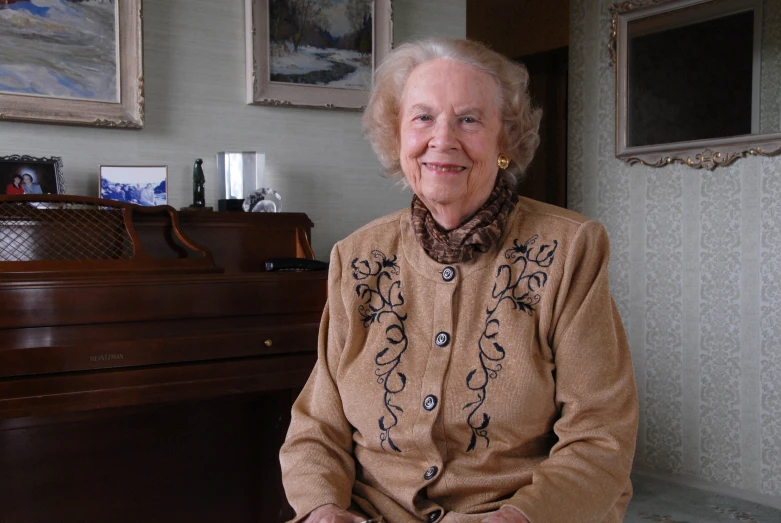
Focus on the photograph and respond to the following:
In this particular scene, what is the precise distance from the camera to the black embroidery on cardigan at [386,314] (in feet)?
4.50

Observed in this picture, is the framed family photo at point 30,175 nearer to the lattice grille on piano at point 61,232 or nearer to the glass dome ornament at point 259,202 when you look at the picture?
the lattice grille on piano at point 61,232

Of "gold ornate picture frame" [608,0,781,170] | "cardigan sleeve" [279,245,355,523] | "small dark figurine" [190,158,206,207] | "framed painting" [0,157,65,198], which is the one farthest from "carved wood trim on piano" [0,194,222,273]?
"gold ornate picture frame" [608,0,781,170]

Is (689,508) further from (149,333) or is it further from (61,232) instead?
(61,232)

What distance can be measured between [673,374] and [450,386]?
8.36 ft

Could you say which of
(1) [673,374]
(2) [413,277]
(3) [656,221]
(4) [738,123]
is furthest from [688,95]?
(2) [413,277]

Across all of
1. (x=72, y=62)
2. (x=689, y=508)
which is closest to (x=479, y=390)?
(x=72, y=62)

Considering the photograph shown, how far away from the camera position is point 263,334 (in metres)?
2.28

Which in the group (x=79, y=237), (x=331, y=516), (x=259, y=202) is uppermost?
(x=259, y=202)

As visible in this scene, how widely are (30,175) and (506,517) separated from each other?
1916 millimetres

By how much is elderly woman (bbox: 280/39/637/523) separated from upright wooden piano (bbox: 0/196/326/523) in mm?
764

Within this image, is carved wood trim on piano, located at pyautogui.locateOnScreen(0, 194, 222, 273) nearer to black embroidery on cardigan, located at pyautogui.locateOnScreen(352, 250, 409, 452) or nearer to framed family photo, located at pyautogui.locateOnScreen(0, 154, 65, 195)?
framed family photo, located at pyautogui.locateOnScreen(0, 154, 65, 195)

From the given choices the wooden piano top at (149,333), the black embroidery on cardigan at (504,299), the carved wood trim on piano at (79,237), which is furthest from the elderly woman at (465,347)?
the carved wood trim on piano at (79,237)

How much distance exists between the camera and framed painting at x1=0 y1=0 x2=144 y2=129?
248 cm

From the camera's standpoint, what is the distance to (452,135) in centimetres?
142
